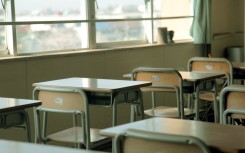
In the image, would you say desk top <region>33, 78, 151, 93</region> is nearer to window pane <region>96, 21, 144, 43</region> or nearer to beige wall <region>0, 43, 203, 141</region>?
beige wall <region>0, 43, 203, 141</region>

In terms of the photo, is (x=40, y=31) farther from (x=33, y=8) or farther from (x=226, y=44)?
(x=226, y=44)

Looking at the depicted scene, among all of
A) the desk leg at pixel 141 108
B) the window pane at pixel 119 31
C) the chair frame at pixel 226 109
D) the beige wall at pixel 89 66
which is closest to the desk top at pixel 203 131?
the chair frame at pixel 226 109

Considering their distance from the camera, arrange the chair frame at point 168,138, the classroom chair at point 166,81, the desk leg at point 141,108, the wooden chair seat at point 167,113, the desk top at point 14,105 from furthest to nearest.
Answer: the wooden chair seat at point 167,113 → the classroom chair at point 166,81 → the desk leg at point 141,108 → the desk top at point 14,105 → the chair frame at point 168,138

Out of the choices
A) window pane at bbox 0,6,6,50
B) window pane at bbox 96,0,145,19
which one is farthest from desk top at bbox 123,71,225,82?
window pane at bbox 0,6,6,50

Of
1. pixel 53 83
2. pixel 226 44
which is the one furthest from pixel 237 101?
pixel 226 44

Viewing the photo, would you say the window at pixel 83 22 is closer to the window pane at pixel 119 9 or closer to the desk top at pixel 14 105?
the window pane at pixel 119 9

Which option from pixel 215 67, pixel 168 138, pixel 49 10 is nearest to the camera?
pixel 168 138

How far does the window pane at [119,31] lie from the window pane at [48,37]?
308mm

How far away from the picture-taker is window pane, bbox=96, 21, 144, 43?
240 inches

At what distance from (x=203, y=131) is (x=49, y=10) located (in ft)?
10.6

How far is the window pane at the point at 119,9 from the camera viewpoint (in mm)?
6117

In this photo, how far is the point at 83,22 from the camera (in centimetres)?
576

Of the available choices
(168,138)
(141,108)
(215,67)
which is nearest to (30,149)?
(168,138)

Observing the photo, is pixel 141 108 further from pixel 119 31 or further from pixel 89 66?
pixel 119 31
